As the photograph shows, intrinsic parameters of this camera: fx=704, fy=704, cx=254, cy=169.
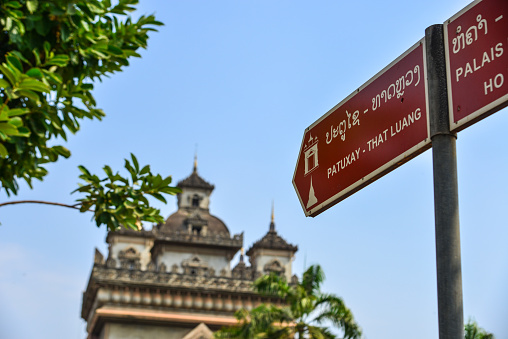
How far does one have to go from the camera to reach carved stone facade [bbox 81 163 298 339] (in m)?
31.4

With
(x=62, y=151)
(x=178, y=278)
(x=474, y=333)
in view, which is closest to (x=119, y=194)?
(x=62, y=151)

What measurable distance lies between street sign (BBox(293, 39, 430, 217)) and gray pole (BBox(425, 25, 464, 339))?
54 millimetres

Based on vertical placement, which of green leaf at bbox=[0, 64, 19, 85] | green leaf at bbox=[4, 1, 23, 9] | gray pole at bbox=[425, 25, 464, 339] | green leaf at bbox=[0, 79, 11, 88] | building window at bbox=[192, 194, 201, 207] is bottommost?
gray pole at bbox=[425, 25, 464, 339]

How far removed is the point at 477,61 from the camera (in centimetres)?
251

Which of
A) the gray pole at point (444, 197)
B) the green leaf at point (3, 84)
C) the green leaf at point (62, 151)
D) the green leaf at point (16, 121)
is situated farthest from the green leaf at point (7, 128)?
the gray pole at point (444, 197)

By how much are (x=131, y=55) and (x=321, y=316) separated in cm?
1498

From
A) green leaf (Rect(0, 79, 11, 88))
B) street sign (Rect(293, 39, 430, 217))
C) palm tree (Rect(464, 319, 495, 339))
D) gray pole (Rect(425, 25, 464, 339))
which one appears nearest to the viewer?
gray pole (Rect(425, 25, 464, 339))

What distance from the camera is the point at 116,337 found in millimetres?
30828

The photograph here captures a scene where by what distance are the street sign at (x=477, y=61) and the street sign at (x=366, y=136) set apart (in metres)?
0.14

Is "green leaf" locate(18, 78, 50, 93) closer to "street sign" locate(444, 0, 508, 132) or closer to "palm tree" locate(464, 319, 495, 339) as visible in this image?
"street sign" locate(444, 0, 508, 132)

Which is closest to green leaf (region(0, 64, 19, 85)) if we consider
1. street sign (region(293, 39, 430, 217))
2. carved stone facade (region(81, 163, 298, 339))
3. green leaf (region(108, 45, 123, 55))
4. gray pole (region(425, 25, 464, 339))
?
green leaf (region(108, 45, 123, 55))

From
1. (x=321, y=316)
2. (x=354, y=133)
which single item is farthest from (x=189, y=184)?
(x=354, y=133)

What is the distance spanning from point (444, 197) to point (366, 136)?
0.68 meters

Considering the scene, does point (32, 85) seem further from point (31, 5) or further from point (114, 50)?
point (114, 50)
